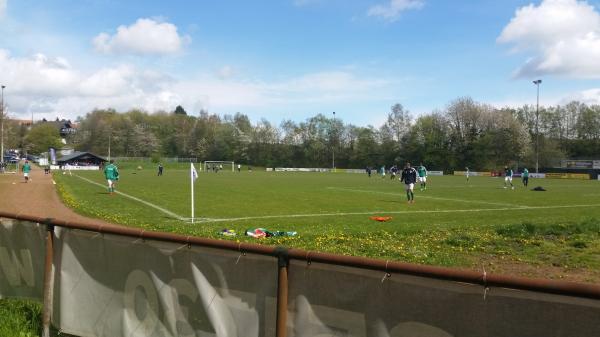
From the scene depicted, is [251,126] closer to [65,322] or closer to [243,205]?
[243,205]

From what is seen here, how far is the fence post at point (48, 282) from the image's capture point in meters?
5.12

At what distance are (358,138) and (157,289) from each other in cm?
12659

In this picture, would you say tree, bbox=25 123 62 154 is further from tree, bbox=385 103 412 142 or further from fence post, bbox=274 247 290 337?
fence post, bbox=274 247 290 337

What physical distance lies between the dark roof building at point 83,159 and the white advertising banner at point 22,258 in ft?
379

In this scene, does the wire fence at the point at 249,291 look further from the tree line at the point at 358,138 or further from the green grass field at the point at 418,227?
Result: the tree line at the point at 358,138

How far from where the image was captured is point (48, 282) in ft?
16.9

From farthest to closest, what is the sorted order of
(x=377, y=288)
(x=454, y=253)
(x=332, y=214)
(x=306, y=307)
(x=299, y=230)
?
Answer: (x=332, y=214), (x=299, y=230), (x=454, y=253), (x=306, y=307), (x=377, y=288)

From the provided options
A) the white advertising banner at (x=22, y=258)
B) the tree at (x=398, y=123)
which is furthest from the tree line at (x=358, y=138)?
the white advertising banner at (x=22, y=258)

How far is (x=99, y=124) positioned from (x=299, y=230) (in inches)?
6055

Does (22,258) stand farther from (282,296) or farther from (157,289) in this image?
(282,296)

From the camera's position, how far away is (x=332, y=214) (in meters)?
18.4

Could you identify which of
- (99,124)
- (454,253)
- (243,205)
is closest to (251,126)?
(99,124)

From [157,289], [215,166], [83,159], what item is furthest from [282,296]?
[83,159]

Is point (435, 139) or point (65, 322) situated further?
point (435, 139)
